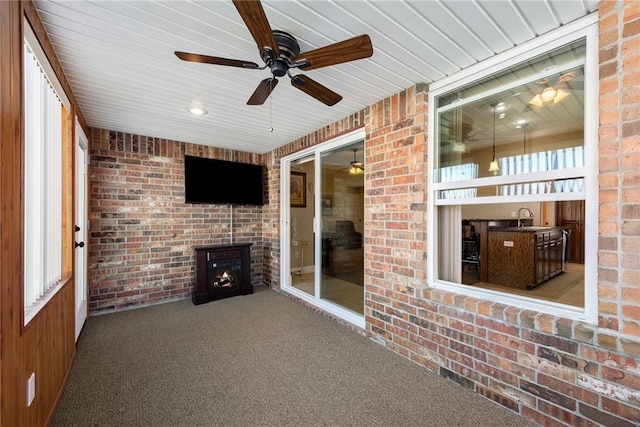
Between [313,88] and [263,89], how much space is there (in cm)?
35

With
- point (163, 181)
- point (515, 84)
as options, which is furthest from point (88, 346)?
point (515, 84)

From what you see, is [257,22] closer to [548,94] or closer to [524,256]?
[548,94]

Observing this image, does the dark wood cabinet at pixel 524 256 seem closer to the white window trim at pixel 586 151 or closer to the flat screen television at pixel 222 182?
the white window trim at pixel 586 151

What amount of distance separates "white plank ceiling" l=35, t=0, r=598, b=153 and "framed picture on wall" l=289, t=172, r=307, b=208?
1.56 metres

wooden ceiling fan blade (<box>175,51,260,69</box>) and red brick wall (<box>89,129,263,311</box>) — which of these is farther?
red brick wall (<box>89,129,263,311</box>)

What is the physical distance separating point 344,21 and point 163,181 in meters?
3.48

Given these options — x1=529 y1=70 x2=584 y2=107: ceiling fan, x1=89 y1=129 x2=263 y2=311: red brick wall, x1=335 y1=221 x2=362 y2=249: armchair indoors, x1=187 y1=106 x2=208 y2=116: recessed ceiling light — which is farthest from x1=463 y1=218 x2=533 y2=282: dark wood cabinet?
x1=89 y1=129 x2=263 y2=311: red brick wall

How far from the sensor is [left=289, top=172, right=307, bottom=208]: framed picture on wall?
13.7ft

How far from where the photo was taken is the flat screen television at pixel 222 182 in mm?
4078

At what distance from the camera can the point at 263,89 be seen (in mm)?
1858

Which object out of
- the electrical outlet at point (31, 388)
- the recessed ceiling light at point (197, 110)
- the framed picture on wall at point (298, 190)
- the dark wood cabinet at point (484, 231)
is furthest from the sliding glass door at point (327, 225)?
the electrical outlet at point (31, 388)

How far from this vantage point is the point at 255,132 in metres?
3.56

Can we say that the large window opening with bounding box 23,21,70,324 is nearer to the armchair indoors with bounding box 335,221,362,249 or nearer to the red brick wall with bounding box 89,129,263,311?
the red brick wall with bounding box 89,129,263,311

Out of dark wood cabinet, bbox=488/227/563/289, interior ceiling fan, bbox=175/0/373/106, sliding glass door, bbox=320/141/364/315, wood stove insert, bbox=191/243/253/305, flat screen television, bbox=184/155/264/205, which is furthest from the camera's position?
flat screen television, bbox=184/155/264/205
